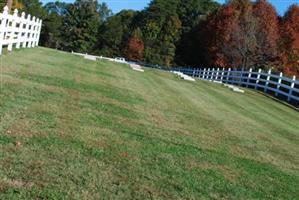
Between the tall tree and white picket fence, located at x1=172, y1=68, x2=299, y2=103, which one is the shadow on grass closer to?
white picket fence, located at x1=172, y1=68, x2=299, y2=103

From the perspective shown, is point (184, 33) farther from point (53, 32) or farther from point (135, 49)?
point (53, 32)

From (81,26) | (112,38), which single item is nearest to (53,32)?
(81,26)

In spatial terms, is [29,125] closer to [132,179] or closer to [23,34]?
[132,179]

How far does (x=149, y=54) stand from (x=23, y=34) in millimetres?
79043

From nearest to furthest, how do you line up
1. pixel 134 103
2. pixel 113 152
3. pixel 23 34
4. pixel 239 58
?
pixel 113 152 < pixel 134 103 < pixel 23 34 < pixel 239 58

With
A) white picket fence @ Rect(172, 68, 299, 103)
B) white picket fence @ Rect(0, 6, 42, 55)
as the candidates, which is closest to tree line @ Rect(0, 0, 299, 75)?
white picket fence @ Rect(172, 68, 299, 103)

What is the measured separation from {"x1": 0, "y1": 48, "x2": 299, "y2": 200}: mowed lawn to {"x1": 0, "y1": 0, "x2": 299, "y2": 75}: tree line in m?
49.9

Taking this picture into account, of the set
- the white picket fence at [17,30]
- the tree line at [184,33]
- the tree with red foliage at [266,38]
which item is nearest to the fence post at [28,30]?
the white picket fence at [17,30]

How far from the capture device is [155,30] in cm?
11688

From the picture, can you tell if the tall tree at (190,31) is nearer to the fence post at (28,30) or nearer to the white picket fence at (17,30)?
the white picket fence at (17,30)

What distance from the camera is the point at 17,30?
2267 cm

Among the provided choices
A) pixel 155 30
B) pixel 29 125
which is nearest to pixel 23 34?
pixel 29 125

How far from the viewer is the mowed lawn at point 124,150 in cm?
577

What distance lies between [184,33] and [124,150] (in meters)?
103
